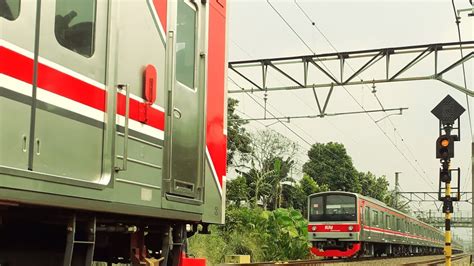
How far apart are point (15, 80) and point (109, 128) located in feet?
3.19

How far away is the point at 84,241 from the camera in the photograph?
14.2ft

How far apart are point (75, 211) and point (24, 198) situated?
2.41ft

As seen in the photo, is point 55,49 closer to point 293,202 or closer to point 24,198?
point 24,198

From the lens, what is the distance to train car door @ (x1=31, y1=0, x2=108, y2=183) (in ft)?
12.0

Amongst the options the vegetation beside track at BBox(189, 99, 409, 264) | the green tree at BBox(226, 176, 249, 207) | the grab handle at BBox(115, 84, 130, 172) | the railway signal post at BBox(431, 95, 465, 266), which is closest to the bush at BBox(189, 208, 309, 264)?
the vegetation beside track at BBox(189, 99, 409, 264)

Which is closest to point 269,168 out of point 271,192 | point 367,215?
point 271,192

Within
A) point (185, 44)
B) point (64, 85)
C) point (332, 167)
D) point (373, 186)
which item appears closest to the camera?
point (64, 85)

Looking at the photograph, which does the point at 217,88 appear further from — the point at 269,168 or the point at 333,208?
the point at 269,168

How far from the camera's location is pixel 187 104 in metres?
5.48

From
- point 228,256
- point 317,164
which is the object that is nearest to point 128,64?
point 228,256

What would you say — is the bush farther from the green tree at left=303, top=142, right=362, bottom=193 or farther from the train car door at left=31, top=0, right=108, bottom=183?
the green tree at left=303, top=142, right=362, bottom=193

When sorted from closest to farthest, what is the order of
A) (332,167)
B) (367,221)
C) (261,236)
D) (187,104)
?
(187,104), (261,236), (367,221), (332,167)

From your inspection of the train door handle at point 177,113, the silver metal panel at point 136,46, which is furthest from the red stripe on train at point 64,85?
the train door handle at point 177,113

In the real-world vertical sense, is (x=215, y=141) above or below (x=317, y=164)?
below
